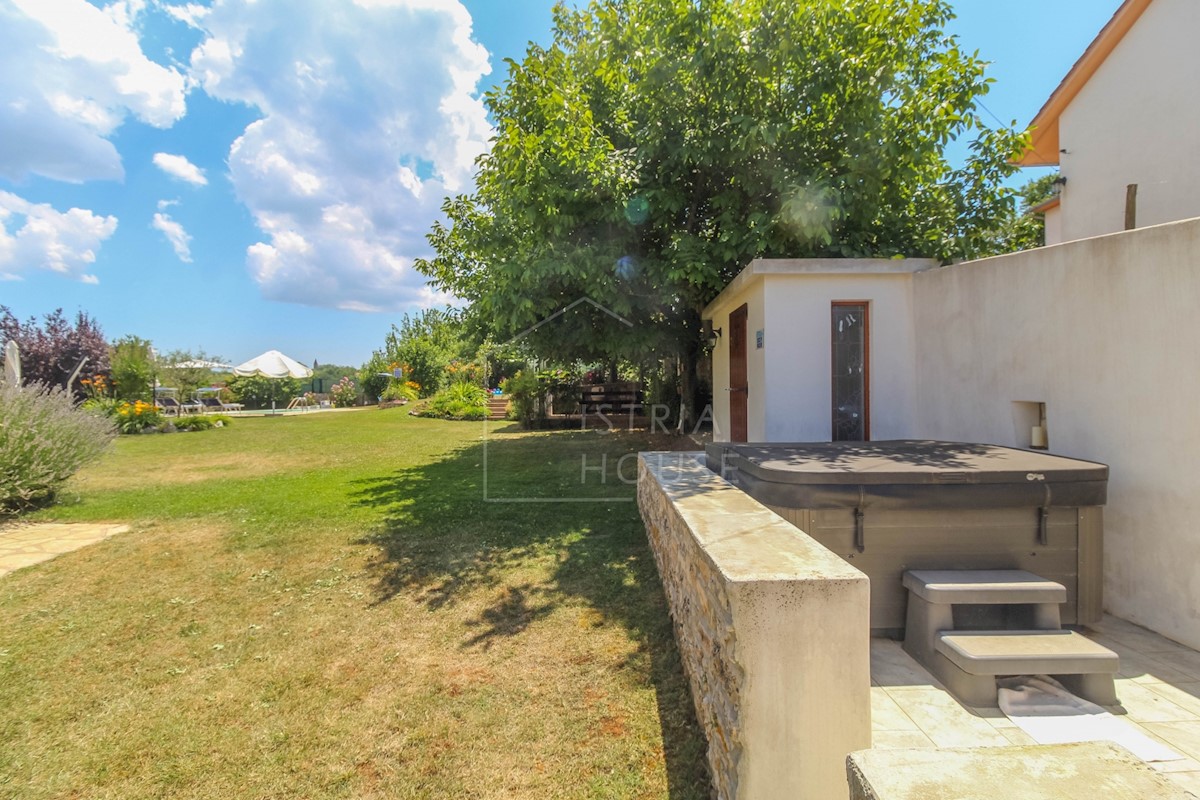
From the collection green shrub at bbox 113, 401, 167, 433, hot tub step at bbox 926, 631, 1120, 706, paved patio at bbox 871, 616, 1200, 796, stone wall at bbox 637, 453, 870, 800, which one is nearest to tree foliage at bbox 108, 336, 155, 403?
green shrub at bbox 113, 401, 167, 433

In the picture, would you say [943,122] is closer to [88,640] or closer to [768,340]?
[768,340]

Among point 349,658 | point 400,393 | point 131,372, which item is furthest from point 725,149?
point 400,393

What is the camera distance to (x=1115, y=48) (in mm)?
6668

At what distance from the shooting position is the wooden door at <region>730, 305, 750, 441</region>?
7.27 meters


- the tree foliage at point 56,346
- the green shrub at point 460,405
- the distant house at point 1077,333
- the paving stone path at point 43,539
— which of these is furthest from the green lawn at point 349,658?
the tree foliage at point 56,346

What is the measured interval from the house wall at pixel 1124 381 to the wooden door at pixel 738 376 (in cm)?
290

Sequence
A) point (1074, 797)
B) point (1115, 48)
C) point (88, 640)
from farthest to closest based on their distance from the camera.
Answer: point (1115, 48), point (88, 640), point (1074, 797)

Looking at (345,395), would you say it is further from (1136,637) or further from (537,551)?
(1136,637)

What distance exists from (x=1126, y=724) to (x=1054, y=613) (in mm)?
642

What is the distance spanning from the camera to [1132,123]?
21.0 feet

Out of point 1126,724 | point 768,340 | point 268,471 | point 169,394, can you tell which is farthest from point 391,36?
point 169,394

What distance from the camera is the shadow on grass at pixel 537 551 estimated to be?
3.29m

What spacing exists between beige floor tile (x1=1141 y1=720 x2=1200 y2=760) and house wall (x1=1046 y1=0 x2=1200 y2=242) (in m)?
5.90

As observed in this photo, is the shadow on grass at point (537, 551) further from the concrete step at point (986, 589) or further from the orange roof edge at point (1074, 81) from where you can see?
the orange roof edge at point (1074, 81)
